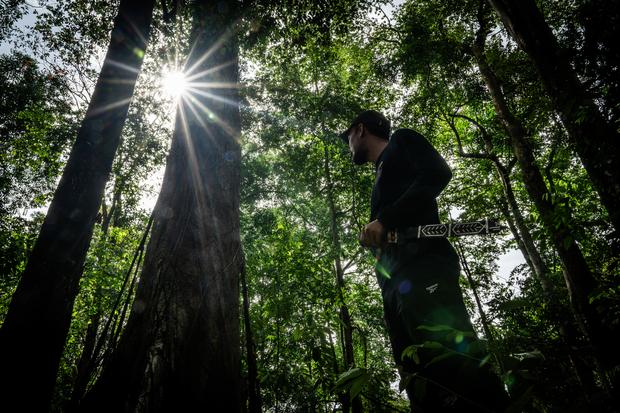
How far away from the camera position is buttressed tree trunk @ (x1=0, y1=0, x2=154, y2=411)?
1.56 metres

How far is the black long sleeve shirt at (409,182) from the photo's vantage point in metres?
1.93

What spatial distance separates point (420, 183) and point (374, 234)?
18.2 inches

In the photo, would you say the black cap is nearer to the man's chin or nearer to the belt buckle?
the man's chin

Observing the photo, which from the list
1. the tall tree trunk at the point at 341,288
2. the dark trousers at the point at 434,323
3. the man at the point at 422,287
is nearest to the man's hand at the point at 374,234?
the man at the point at 422,287

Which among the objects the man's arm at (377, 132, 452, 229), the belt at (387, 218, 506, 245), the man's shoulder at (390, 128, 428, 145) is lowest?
the belt at (387, 218, 506, 245)

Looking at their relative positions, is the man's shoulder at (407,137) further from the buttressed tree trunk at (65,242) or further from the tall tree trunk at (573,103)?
the buttressed tree trunk at (65,242)

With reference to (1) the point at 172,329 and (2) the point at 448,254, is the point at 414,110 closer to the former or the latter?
(2) the point at 448,254

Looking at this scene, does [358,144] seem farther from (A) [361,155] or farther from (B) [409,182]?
(B) [409,182]

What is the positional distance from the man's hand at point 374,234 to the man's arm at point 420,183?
45mm

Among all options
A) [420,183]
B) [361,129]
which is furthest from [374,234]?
[361,129]

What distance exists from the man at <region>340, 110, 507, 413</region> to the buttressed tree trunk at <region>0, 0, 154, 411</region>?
194 cm

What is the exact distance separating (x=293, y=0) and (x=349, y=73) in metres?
8.32

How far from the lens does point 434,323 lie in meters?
1.50

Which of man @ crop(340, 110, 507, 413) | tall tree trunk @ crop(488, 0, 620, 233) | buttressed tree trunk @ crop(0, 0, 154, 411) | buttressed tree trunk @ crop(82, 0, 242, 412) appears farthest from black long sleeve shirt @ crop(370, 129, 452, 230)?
buttressed tree trunk @ crop(0, 0, 154, 411)
